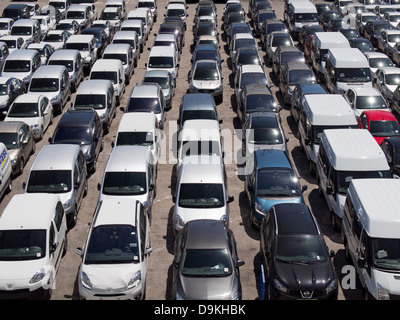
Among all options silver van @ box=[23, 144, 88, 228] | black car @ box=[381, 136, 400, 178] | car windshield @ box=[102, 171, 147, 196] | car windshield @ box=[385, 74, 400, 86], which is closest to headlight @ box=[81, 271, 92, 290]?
silver van @ box=[23, 144, 88, 228]

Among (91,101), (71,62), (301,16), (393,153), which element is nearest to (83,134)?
(91,101)

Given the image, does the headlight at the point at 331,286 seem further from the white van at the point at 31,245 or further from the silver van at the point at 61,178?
the silver van at the point at 61,178

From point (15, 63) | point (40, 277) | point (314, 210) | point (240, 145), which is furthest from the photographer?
point (15, 63)

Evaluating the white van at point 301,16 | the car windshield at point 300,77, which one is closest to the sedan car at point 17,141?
the car windshield at point 300,77

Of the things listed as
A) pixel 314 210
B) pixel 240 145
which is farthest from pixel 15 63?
pixel 314 210

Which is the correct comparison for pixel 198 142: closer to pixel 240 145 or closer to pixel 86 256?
pixel 240 145

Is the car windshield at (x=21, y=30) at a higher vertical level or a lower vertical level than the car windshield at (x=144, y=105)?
lower

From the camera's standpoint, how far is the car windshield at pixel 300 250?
45.6 ft

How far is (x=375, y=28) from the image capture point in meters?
35.0

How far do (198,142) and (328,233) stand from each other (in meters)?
5.39

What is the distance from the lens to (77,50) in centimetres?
2998

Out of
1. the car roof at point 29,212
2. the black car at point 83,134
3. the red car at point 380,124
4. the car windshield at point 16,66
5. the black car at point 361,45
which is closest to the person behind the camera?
the car roof at point 29,212

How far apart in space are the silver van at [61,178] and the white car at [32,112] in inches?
189

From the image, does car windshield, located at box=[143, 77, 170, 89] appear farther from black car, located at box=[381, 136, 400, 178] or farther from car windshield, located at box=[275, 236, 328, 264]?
car windshield, located at box=[275, 236, 328, 264]
